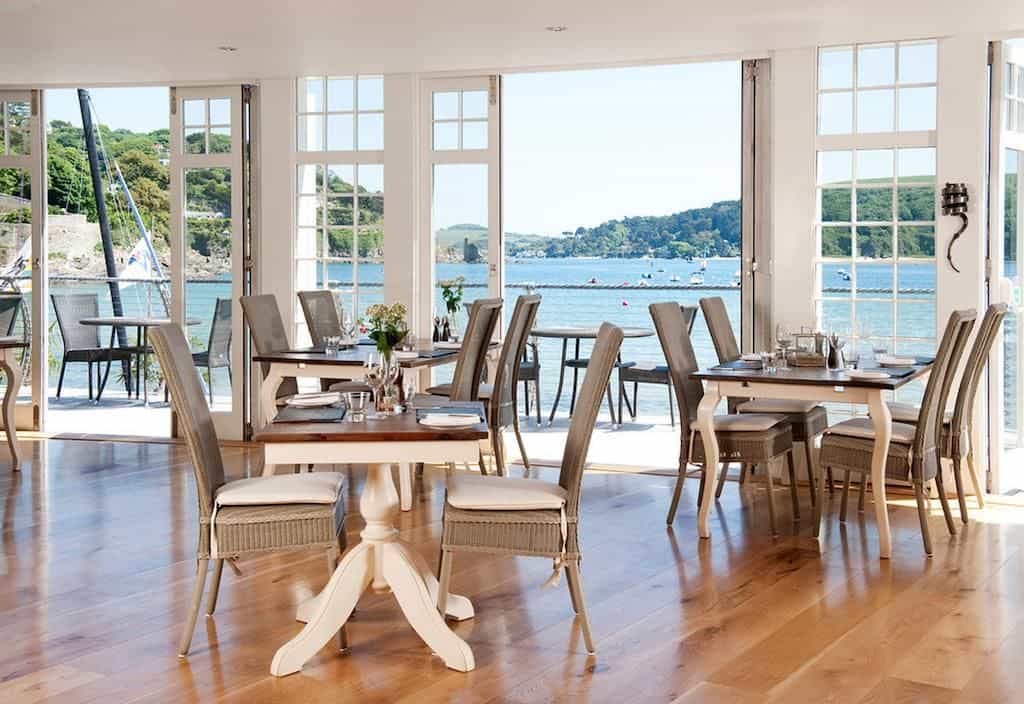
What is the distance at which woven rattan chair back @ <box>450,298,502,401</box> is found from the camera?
6074 mm

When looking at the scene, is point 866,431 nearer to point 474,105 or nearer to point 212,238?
point 474,105

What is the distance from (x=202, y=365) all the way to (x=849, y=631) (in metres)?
5.73

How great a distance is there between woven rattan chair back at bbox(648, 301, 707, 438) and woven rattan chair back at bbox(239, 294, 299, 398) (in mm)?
2240

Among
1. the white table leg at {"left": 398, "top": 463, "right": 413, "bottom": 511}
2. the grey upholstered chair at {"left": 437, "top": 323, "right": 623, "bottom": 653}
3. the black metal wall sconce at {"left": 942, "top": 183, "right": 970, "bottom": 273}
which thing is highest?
the black metal wall sconce at {"left": 942, "top": 183, "right": 970, "bottom": 273}

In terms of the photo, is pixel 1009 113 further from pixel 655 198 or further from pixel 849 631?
pixel 655 198

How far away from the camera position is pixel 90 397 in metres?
12.1

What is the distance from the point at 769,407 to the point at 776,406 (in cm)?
5

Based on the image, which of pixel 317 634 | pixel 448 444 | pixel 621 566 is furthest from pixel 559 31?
pixel 317 634

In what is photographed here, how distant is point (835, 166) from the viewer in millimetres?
7195

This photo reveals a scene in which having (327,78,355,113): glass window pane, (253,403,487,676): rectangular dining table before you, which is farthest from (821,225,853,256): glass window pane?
(253,403,487,676): rectangular dining table

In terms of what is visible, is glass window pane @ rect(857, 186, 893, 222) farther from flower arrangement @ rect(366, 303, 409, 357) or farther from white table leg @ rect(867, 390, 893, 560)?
flower arrangement @ rect(366, 303, 409, 357)

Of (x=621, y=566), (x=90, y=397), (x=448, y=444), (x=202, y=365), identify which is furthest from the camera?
(x=90, y=397)

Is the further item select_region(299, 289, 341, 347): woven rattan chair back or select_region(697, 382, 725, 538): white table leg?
select_region(299, 289, 341, 347): woven rattan chair back

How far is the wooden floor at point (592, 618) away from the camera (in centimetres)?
372
